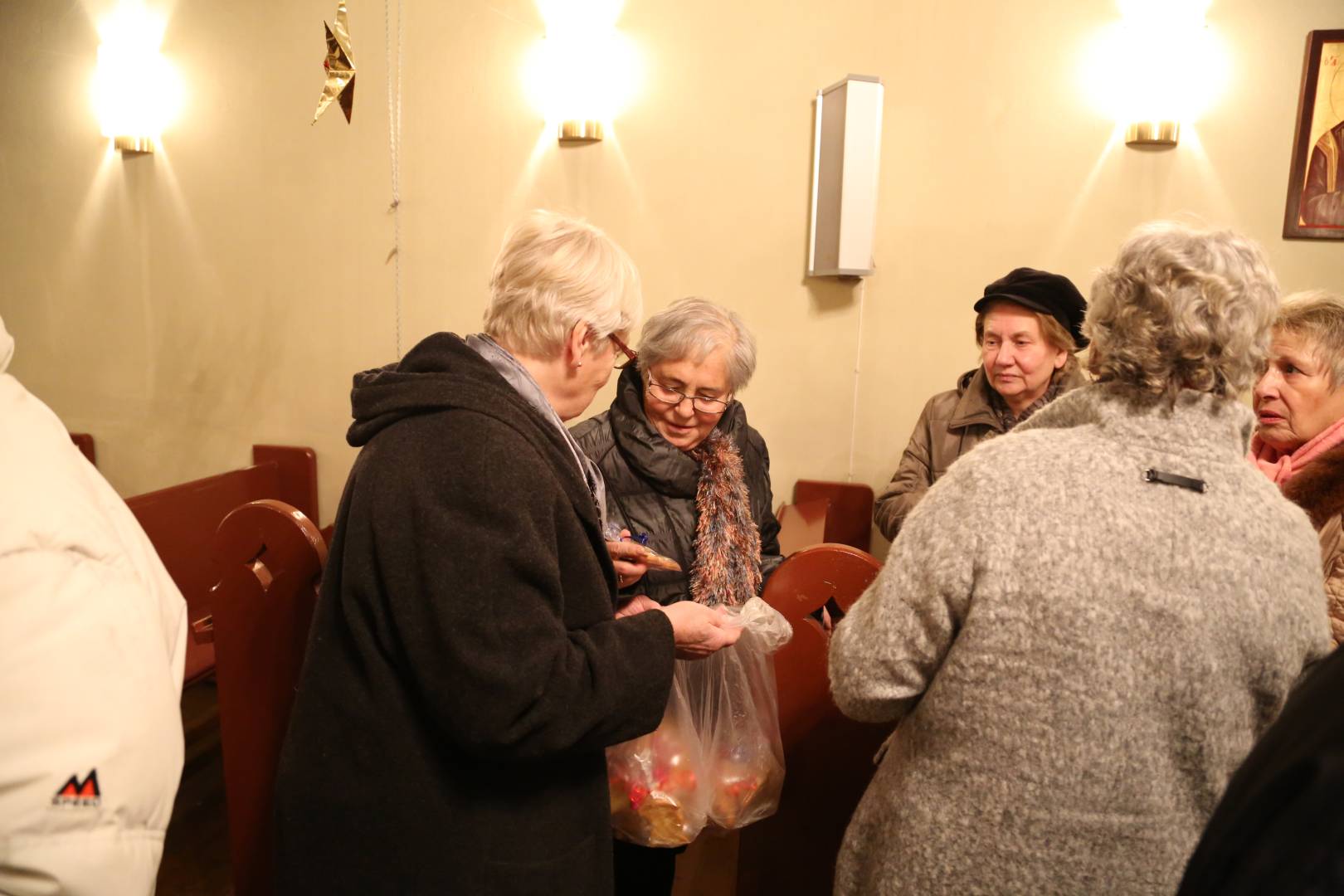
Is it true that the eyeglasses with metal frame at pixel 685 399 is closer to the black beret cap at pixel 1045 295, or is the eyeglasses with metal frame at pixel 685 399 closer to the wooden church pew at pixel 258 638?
the wooden church pew at pixel 258 638

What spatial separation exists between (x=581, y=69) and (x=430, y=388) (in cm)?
219

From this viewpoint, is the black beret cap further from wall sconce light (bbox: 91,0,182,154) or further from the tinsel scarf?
wall sconce light (bbox: 91,0,182,154)

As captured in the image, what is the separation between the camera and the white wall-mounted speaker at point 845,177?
2.67m

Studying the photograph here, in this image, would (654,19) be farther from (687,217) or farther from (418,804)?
(418,804)

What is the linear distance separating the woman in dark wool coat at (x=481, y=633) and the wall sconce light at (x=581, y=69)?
6.11 ft

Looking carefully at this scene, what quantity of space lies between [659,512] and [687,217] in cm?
157

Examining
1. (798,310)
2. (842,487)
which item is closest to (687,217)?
(798,310)

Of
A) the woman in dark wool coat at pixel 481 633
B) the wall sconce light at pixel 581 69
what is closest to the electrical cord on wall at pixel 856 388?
the wall sconce light at pixel 581 69

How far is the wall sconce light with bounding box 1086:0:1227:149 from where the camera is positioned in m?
2.59

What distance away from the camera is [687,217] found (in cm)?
301

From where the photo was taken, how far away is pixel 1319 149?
2.61 metres

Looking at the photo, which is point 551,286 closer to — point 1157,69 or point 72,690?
point 72,690

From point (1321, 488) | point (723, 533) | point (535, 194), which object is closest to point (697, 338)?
point (723, 533)

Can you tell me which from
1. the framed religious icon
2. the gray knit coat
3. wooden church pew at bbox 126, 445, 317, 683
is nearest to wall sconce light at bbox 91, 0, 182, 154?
wooden church pew at bbox 126, 445, 317, 683
